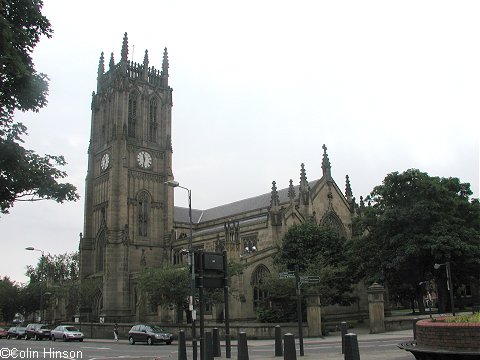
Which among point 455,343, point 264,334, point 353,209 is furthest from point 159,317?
point 455,343

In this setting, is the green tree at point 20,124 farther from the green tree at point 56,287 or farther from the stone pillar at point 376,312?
the green tree at point 56,287

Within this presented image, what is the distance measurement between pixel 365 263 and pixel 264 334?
14.4 m

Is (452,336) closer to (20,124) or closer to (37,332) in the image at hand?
(20,124)

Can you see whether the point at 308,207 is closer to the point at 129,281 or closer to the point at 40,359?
the point at 129,281

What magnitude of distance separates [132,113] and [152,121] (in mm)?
3198

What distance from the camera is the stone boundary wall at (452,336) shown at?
9484mm

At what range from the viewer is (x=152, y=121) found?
7288cm

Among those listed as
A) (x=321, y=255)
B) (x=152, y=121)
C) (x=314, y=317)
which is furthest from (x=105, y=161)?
(x=314, y=317)

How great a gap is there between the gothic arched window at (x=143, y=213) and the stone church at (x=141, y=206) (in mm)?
136

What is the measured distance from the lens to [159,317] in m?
51.8

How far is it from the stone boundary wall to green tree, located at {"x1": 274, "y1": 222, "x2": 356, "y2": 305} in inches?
1252

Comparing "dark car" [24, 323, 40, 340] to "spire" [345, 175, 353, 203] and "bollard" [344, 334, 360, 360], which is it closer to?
"spire" [345, 175, 353, 203]

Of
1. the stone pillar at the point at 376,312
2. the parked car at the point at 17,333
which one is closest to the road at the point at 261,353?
the stone pillar at the point at 376,312

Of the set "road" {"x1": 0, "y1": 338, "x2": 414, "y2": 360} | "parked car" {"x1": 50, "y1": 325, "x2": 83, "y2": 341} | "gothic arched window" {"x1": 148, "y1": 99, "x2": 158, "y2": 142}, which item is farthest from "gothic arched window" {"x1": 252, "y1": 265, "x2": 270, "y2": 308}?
"gothic arched window" {"x1": 148, "y1": 99, "x2": 158, "y2": 142}
